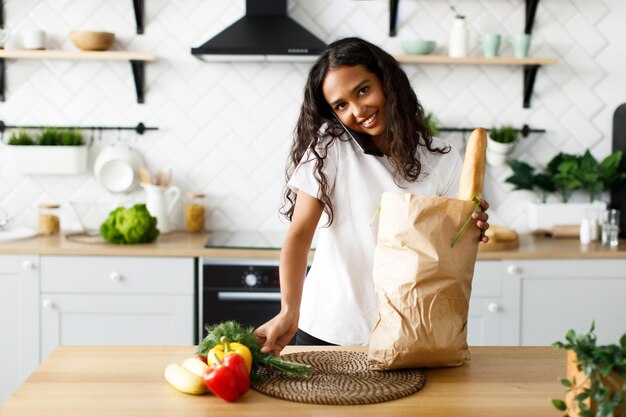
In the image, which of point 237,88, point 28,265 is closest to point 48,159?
point 28,265

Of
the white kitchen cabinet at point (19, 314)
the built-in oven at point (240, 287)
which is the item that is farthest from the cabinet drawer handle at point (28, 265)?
the built-in oven at point (240, 287)

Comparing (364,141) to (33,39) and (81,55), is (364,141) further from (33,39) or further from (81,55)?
(33,39)

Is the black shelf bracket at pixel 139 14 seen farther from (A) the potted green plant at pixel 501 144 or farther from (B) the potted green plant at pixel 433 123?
(A) the potted green plant at pixel 501 144

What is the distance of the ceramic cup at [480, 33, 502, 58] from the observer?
3684 mm

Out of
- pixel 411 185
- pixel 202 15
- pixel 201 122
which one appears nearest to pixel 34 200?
pixel 201 122

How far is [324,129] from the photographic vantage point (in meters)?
2.18

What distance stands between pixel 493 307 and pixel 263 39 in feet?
4.70

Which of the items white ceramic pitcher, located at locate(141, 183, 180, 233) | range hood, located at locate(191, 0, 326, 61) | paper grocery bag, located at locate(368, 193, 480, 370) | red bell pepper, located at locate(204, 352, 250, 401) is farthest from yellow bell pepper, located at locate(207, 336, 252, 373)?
white ceramic pitcher, located at locate(141, 183, 180, 233)

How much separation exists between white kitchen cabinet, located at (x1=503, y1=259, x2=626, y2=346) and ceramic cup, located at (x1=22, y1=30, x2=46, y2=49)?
7.39ft

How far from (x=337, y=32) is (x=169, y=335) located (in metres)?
1.55

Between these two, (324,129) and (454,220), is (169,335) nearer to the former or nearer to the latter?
(324,129)

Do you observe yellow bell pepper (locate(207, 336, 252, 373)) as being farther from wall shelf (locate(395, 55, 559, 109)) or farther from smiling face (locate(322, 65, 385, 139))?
wall shelf (locate(395, 55, 559, 109))

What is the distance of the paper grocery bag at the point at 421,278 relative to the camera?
1663 mm

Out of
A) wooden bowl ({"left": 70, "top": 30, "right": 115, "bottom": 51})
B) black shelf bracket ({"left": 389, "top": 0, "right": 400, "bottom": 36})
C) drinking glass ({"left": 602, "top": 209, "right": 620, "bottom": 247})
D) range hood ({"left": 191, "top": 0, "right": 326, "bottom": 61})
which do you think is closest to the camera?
range hood ({"left": 191, "top": 0, "right": 326, "bottom": 61})
